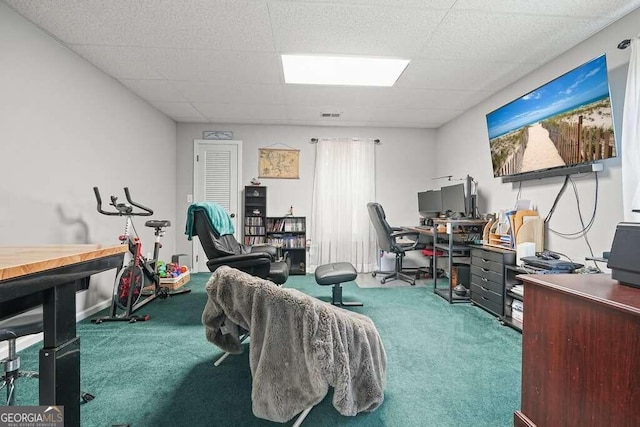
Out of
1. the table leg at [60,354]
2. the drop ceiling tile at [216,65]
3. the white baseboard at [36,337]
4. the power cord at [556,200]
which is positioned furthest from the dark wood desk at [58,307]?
the power cord at [556,200]

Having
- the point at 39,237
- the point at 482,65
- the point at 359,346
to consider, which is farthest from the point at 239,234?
the point at 482,65

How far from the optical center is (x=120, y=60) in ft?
8.60

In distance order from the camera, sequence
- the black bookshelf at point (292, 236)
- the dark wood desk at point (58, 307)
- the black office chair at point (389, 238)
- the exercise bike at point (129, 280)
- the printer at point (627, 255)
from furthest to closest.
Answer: the black bookshelf at point (292, 236) → the black office chair at point (389, 238) → the exercise bike at point (129, 280) → the printer at point (627, 255) → the dark wood desk at point (58, 307)

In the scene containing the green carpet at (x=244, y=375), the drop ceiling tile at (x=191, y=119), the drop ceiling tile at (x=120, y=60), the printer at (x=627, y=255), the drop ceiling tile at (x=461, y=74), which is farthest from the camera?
the drop ceiling tile at (x=191, y=119)

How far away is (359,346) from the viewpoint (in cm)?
139

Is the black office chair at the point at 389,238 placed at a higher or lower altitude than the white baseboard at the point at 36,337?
higher

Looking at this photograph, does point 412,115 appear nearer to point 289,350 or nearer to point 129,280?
point 289,350

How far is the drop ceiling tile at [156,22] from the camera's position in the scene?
1.90 meters

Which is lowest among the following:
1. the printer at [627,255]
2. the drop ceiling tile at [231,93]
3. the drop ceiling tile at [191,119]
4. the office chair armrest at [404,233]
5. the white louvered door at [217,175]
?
the office chair armrest at [404,233]

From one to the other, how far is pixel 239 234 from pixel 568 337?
4.25m

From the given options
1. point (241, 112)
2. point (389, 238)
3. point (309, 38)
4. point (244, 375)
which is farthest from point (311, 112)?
point (244, 375)

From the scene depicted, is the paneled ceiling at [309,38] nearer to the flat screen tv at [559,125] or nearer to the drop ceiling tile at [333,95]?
the drop ceiling tile at [333,95]

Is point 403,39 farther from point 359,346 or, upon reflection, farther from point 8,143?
point 8,143

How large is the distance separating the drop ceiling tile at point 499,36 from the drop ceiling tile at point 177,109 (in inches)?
123
